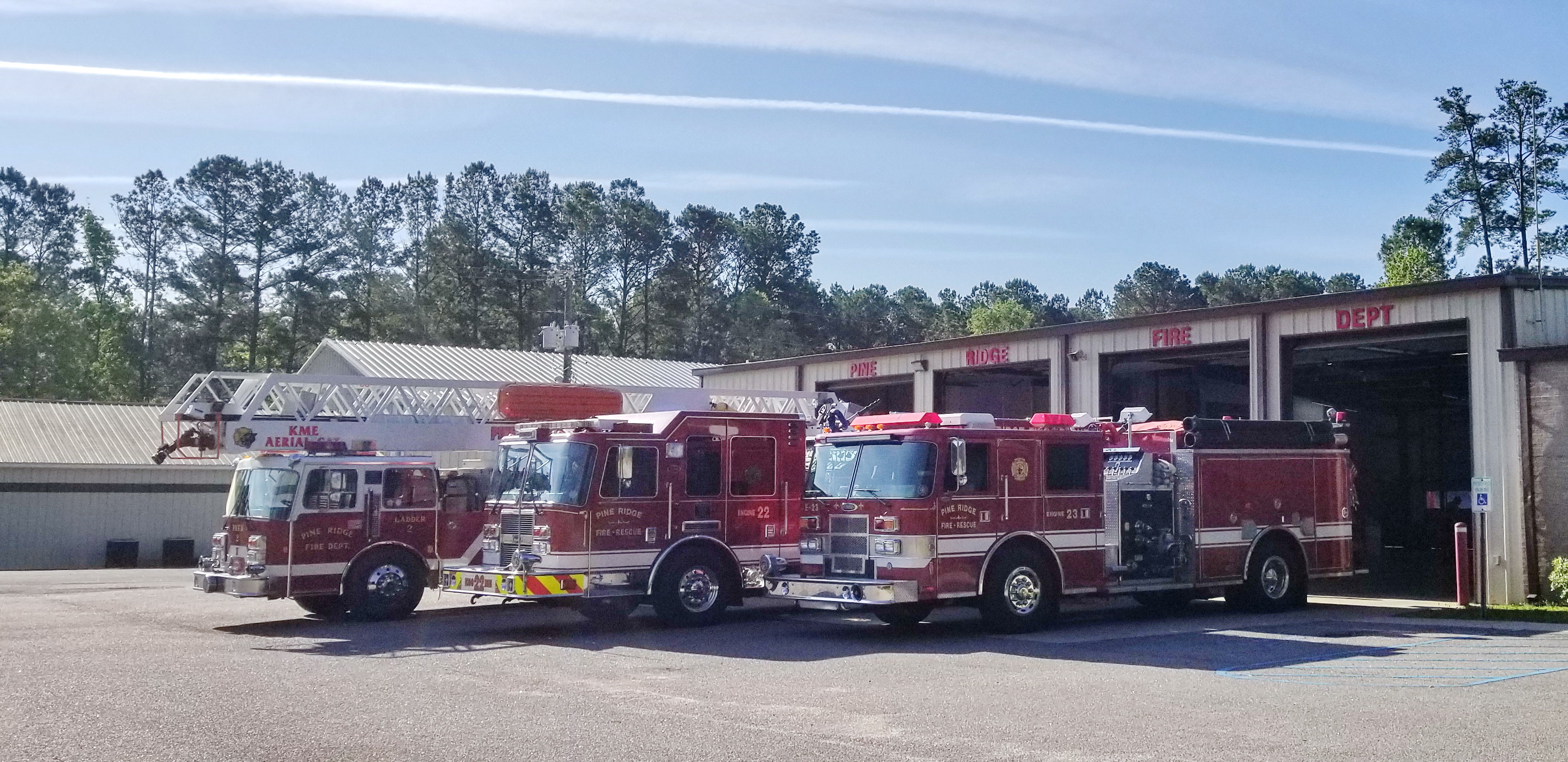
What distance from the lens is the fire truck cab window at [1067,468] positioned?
16375 millimetres

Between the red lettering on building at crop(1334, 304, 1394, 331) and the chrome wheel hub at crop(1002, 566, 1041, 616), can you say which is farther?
the red lettering on building at crop(1334, 304, 1394, 331)

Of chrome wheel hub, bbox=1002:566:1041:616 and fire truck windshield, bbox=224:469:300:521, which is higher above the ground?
fire truck windshield, bbox=224:469:300:521

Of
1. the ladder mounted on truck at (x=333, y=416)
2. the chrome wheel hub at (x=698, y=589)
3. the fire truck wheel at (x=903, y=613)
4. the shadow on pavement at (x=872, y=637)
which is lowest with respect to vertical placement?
the shadow on pavement at (x=872, y=637)

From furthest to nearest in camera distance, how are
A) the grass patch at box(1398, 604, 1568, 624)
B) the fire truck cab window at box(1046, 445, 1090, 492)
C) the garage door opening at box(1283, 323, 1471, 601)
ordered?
1. the garage door opening at box(1283, 323, 1471, 601)
2. the grass patch at box(1398, 604, 1568, 624)
3. the fire truck cab window at box(1046, 445, 1090, 492)

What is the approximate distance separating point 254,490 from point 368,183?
61.1m

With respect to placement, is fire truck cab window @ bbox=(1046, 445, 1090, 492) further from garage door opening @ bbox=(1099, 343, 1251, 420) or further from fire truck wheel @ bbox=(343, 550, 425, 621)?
garage door opening @ bbox=(1099, 343, 1251, 420)

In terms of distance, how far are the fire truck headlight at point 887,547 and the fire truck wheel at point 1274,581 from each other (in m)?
5.86

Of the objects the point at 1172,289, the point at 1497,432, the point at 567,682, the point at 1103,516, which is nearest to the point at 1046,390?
the point at 1497,432

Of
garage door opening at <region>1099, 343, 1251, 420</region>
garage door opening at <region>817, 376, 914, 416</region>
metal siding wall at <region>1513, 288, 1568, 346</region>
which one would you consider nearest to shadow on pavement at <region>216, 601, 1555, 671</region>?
metal siding wall at <region>1513, 288, 1568, 346</region>

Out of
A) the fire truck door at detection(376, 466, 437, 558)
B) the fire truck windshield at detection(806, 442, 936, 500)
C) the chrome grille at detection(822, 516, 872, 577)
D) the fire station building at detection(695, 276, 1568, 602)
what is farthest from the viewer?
the fire station building at detection(695, 276, 1568, 602)

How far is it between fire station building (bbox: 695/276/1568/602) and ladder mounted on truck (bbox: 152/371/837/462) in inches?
255

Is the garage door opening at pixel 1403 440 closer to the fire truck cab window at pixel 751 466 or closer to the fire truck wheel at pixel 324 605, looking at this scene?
the fire truck cab window at pixel 751 466

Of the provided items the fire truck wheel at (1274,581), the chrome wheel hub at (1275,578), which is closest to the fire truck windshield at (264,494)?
the fire truck wheel at (1274,581)

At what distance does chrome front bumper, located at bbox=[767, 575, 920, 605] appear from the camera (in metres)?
15.0
